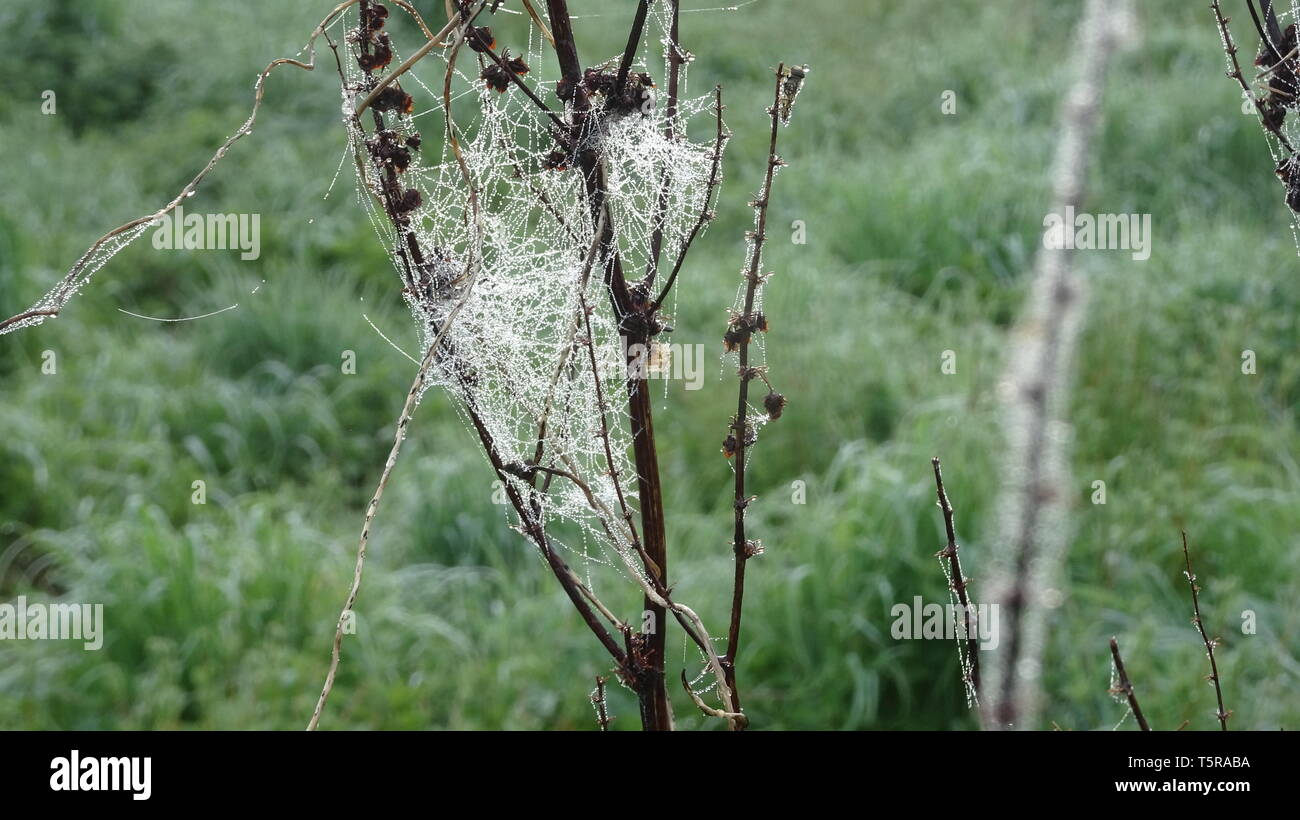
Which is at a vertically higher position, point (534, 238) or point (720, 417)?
point (720, 417)

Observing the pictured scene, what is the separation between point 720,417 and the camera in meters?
4.17

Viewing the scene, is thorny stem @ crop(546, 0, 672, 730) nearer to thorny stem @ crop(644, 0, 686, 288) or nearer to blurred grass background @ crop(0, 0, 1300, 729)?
thorny stem @ crop(644, 0, 686, 288)

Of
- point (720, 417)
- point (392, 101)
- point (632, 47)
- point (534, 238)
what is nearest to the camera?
point (632, 47)

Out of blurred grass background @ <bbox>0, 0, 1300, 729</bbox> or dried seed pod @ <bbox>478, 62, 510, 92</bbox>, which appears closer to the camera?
dried seed pod @ <bbox>478, 62, 510, 92</bbox>

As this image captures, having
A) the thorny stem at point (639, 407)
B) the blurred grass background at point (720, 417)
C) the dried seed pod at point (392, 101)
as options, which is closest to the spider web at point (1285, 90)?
the thorny stem at point (639, 407)

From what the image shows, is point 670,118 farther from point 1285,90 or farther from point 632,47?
point 1285,90

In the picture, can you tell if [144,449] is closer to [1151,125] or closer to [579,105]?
[579,105]

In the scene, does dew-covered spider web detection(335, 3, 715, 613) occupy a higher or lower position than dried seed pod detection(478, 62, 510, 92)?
lower

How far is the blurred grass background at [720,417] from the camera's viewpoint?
3109 mm

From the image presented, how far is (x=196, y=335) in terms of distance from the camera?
16.1 ft

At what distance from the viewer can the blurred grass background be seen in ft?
10.2

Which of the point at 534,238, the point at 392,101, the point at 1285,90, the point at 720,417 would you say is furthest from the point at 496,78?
the point at 720,417

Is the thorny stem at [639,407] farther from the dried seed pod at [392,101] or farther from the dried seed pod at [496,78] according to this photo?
the dried seed pod at [392,101]

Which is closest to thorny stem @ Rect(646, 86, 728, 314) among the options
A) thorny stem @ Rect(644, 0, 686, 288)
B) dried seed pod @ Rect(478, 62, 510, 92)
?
thorny stem @ Rect(644, 0, 686, 288)
